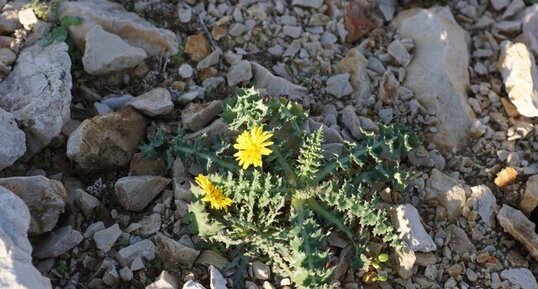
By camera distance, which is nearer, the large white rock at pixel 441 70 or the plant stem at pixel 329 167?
the plant stem at pixel 329 167

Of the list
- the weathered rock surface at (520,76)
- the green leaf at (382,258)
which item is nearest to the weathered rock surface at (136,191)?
the green leaf at (382,258)

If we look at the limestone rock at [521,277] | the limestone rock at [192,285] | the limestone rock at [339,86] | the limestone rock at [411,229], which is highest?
the limestone rock at [339,86]

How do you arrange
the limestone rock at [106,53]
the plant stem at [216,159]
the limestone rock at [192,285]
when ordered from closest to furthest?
the limestone rock at [192,285] < the plant stem at [216,159] < the limestone rock at [106,53]

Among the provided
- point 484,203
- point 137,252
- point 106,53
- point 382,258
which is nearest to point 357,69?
point 484,203

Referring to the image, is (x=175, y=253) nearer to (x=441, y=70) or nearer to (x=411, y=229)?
(x=411, y=229)

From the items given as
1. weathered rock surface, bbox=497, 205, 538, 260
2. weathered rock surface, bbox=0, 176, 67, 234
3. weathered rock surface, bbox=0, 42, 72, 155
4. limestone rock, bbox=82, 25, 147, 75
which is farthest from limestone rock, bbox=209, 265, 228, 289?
weathered rock surface, bbox=497, 205, 538, 260

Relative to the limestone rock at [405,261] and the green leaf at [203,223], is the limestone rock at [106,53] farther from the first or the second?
the limestone rock at [405,261]
